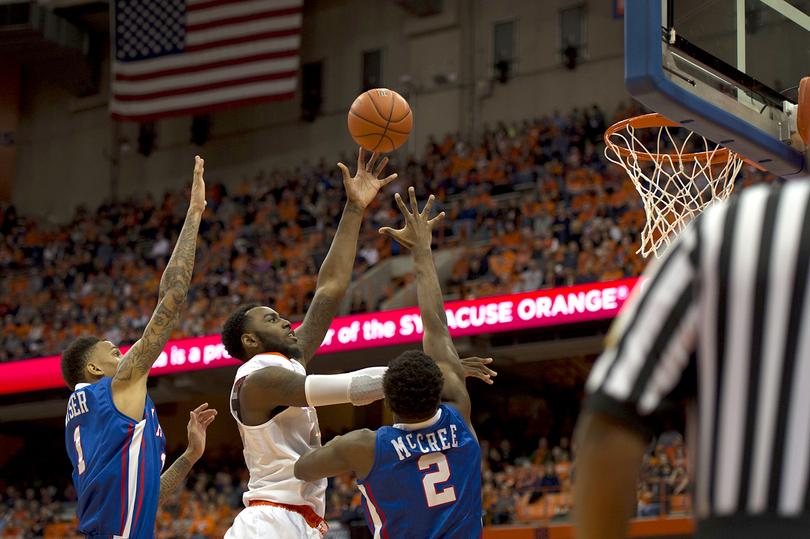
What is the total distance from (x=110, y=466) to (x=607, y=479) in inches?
124

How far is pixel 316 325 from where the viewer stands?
14.3 ft

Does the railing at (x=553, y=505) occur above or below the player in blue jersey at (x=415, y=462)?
below

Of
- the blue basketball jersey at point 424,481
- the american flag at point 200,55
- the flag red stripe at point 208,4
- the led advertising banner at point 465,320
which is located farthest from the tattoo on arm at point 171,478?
the flag red stripe at point 208,4

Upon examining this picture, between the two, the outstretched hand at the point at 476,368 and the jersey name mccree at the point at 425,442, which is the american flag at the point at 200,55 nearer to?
the outstretched hand at the point at 476,368

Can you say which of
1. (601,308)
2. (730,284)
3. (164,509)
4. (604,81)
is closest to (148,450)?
(730,284)

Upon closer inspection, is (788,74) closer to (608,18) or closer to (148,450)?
(148,450)

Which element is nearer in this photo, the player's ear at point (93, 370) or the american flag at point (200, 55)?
the player's ear at point (93, 370)

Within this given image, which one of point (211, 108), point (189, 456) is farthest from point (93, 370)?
point (211, 108)

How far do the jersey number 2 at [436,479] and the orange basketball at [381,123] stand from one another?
2766mm

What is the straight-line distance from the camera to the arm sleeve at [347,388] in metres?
3.28

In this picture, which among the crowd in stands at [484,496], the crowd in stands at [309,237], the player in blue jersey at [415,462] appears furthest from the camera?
the crowd in stands at [309,237]

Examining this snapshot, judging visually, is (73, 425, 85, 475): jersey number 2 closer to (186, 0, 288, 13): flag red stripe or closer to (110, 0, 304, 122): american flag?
(110, 0, 304, 122): american flag

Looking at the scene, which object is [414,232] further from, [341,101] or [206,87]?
[341,101]

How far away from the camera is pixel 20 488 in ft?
61.9
